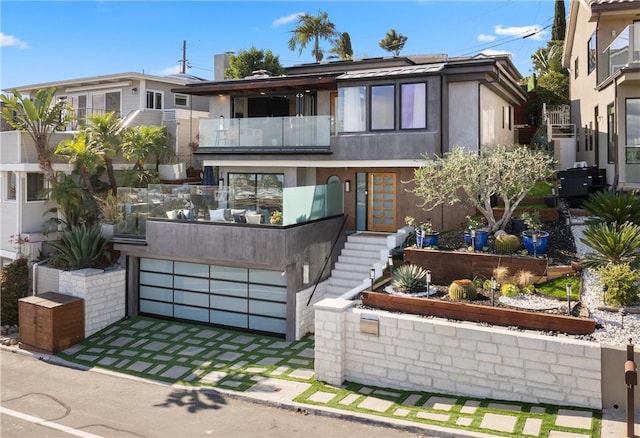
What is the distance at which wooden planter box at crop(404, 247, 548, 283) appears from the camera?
13430 millimetres

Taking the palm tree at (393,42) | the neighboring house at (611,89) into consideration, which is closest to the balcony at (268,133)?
the neighboring house at (611,89)

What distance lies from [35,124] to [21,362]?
9369mm

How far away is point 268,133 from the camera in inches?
792

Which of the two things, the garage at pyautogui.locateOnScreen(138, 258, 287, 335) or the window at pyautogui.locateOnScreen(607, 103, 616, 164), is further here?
the window at pyautogui.locateOnScreen(607, 103, 616, 164)

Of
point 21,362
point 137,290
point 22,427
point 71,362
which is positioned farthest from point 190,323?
point 22,427

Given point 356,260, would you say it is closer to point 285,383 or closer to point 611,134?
point 285,383

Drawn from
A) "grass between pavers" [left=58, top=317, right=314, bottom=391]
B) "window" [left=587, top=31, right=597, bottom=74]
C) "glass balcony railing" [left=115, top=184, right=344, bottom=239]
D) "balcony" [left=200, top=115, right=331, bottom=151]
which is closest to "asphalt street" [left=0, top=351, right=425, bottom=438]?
"grass between pavers" [left=58, top=317, right=314, bottom=391]

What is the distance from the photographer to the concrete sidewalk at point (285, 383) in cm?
966

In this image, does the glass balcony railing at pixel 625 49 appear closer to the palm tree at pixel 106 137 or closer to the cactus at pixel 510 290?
the cactus at pixel 510 290

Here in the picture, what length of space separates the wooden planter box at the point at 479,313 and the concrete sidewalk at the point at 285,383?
156 centimetres

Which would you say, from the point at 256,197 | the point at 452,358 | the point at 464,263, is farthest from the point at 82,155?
the point at 452,358

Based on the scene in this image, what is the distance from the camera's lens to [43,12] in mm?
18844

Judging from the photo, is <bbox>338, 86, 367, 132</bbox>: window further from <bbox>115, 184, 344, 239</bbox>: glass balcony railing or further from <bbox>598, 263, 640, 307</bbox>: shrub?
<bbox>598, 263, 640, 307</bbox>: shrub

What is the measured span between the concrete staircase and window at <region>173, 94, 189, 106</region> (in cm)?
1513
